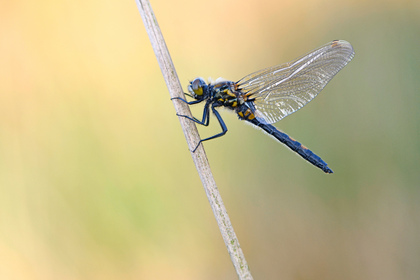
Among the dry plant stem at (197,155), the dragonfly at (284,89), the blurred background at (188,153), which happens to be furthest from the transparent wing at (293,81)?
the dry plant stem at (197,155)

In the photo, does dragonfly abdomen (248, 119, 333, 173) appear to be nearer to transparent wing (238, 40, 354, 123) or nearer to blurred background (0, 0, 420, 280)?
transparent wing (238, 40, 354, 123)

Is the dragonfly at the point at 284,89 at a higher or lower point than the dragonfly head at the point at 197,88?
lower

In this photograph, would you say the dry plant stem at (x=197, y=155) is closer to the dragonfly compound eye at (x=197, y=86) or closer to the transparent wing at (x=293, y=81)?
the dragonfly compound eye at (x=197, y=86)

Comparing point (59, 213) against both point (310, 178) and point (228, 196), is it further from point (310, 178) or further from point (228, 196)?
point (310, 178)

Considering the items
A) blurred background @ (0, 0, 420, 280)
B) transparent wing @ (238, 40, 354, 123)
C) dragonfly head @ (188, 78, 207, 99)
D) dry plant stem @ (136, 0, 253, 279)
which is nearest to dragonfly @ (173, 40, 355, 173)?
transparent wing @ (238, 40, 354, 123)

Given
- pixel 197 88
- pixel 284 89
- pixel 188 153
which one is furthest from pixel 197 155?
pixel 284 89
